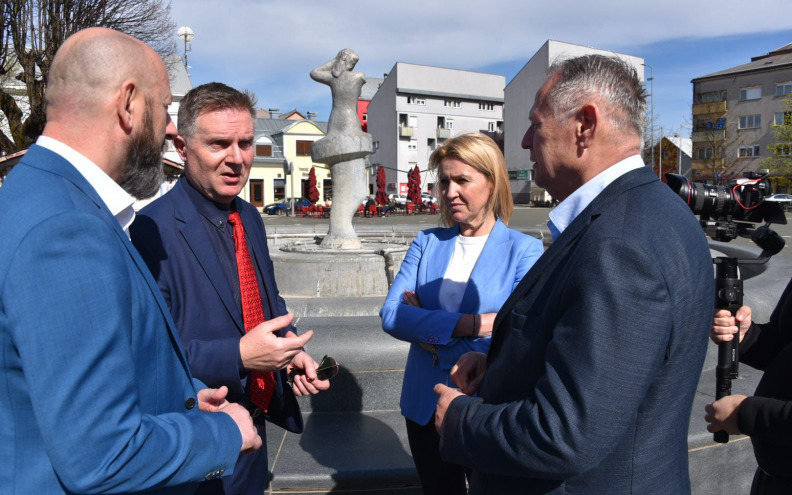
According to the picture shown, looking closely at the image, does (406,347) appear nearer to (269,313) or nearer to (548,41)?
(269,313)

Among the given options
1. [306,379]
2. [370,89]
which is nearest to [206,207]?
[306,379]

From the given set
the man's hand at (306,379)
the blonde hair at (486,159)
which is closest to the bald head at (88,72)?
the man's hand at (306,379)

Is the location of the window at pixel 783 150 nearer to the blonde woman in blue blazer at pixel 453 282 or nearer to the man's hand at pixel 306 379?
the blonde woman in blue blazer at pixel 453 282

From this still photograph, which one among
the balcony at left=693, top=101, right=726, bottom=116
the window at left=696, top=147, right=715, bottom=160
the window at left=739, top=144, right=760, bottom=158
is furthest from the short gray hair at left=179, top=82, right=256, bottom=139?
the window at left=739, top=144, right=760, bottom=158

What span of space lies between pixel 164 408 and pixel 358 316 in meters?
3.56

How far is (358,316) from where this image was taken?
5047 millimetres

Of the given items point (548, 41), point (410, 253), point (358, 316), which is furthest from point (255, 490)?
point (548, 41)

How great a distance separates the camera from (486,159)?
9.67 feet

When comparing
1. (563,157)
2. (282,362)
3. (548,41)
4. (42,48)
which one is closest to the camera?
(563,157)

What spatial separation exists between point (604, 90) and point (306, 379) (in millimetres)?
1705

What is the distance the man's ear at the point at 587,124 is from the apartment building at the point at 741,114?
56.7 metres

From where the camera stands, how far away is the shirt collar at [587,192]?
159 centimetres

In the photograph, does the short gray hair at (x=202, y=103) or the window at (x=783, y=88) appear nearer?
the short gray hair at (x=202, y=103)

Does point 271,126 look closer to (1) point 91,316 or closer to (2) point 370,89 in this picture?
(2) point 370,89
